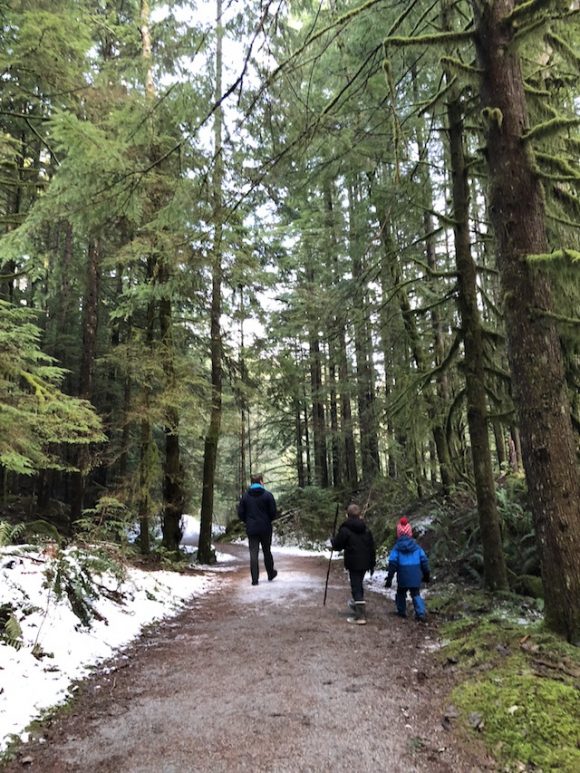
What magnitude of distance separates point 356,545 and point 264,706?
3.75 m

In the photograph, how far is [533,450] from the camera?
194 inches

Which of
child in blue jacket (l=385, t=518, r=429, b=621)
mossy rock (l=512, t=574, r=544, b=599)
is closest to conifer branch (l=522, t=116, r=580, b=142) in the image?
child in blue jacket (l=385, t=518, r=429, b=621)

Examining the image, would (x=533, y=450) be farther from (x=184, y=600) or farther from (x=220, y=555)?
(x=220, y=555)

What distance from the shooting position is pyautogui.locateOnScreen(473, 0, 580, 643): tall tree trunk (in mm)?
4762

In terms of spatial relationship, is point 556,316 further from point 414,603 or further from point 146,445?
point 146,445

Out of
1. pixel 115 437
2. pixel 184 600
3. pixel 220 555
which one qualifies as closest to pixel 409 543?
pixel 184 600

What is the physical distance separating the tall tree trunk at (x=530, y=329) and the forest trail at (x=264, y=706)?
1592 mm

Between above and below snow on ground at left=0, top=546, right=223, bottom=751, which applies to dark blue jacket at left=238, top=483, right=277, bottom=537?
above

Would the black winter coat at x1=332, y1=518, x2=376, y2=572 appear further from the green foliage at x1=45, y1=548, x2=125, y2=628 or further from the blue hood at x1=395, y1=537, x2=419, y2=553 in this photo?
the green foliage at x1=45, y1=548, x2=125, y2=628

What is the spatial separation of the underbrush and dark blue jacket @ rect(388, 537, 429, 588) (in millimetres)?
1285

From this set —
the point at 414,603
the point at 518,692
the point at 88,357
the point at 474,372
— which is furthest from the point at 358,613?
the point at 88,357

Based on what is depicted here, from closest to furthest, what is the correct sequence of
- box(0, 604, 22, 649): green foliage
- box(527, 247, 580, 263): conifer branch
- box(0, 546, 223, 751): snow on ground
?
box(0, 546, 223, 751): snow on ground → box(0, 604, 22, 649): green foliage → box(527, 247, 580, 263): conifer branch

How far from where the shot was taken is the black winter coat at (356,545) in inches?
288

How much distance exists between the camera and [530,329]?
5.06 metres
